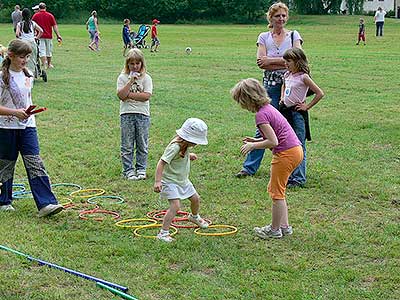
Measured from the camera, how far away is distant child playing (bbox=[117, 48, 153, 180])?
26.2ft

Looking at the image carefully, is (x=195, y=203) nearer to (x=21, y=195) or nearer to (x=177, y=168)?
(x=177, y=168)

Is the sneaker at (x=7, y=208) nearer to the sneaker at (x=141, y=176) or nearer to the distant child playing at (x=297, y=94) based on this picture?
the sneaker at (x=141, y=176)

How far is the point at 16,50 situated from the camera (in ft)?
20.9

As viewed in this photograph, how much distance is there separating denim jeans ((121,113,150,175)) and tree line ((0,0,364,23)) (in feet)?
194

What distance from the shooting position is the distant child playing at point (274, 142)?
5809mm

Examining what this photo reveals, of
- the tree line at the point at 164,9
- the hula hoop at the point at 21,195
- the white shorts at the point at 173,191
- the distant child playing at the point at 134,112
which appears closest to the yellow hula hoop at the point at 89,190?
the hula hoop at the point at 21,195

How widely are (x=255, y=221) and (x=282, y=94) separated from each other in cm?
182

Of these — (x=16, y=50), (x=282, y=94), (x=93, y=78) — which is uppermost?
(x=16, y=50)

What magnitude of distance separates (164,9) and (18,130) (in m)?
62.4

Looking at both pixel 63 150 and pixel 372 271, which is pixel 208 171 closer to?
pixel 63 150

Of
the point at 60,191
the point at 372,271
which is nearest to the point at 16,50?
the point at 60,191

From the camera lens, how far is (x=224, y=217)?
21.6 feet

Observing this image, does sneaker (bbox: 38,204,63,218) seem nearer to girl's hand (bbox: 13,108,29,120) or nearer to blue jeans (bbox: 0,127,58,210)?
blue jeans (bbox: 0,127,58,210)

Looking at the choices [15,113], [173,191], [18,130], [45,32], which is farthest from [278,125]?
[45,32]
